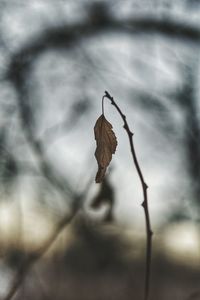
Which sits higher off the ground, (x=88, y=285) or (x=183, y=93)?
(x=183, y=93)

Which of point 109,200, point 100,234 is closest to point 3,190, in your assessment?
point 100,234

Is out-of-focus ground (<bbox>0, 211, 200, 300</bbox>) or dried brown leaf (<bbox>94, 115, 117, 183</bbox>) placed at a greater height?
out-of-focus ground (<bbox>0, 211, 200, 300</bbox>)

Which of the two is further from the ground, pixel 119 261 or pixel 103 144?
pixel 119 261

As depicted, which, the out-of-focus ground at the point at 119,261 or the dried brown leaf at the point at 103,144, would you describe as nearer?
the dried brown leaf at the point at 103,144

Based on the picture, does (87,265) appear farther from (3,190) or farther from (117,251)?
(3,190)

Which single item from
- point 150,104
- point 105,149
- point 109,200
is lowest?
point 105,149

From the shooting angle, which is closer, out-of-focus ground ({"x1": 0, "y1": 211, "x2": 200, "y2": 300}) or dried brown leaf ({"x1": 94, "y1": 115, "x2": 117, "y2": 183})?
dried brown leaf ({"x1": 94, "y1": 115, "x2": 117, "y2": 183})

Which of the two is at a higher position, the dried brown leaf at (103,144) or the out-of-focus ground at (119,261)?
the out-of-focus ground at (119,261)

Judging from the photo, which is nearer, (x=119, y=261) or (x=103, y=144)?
(x=103, y=144)
